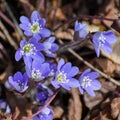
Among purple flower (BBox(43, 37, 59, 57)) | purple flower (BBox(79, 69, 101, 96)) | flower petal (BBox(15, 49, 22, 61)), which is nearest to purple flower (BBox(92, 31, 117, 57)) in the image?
purple flower (BBox(79, 69, 101, 96))

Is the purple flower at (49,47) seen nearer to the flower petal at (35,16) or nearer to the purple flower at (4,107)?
the flower petal at (35,16)

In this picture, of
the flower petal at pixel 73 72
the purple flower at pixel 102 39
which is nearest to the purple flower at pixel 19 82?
the flower petal at pixel 73 72

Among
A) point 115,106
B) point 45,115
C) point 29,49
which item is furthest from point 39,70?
point 115,106

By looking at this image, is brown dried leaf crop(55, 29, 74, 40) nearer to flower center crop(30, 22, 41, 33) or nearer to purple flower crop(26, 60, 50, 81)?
flower center crop(30, 22, 41, 33)

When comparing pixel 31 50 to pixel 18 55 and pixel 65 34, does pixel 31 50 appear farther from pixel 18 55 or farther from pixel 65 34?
pixel 65 34

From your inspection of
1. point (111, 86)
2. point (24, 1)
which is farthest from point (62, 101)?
point (24, 1)
